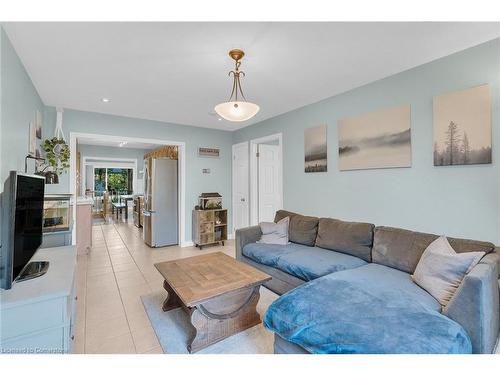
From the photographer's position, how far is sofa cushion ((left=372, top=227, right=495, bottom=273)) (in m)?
2.01

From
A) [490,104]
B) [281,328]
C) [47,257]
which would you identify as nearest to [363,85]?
[490,104]

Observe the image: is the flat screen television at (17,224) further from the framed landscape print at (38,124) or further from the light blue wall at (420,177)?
the light blue wall at (420,177)

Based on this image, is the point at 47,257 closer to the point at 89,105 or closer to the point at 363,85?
the point at 89,105

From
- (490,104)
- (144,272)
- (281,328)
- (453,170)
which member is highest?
(490,104)

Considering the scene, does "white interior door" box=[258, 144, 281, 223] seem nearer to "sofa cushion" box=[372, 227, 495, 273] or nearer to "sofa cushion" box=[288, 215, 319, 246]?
"sofa cushion" box=[288, 215, 319, 246]

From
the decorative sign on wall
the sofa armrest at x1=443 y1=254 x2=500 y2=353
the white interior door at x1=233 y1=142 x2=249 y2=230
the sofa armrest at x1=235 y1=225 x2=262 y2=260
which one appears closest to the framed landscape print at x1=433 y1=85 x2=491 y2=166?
the sofa armrest at x1=443 y1=254 x2=500 y2=353

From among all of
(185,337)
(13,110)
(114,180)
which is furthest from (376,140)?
(114,180)

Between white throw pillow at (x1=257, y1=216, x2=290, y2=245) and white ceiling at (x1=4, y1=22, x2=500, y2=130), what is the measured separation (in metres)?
1.80

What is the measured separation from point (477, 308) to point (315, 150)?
8.61 ft

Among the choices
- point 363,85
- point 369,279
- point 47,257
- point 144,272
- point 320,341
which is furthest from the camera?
point 144,272

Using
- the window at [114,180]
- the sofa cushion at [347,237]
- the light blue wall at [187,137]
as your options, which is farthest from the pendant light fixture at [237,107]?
the window at [114,180]
